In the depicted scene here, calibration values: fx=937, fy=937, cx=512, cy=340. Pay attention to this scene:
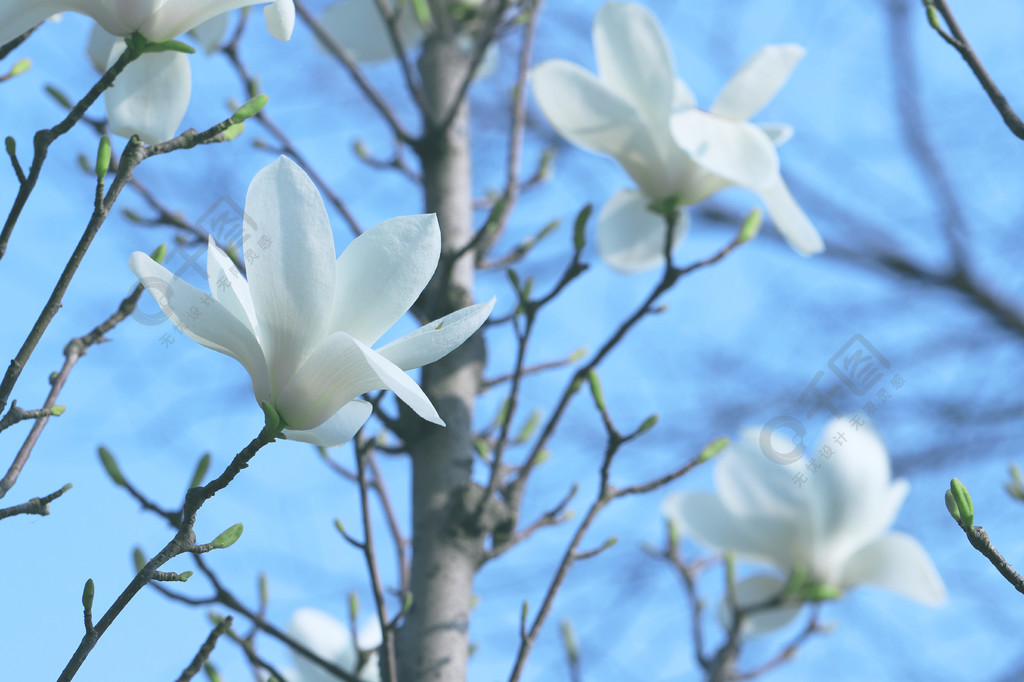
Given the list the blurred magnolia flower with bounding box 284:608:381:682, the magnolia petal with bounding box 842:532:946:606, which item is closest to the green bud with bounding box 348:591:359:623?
the blurred magnolia flower with bounding box 284:608:381:682

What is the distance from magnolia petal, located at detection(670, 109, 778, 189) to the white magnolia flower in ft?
1.67

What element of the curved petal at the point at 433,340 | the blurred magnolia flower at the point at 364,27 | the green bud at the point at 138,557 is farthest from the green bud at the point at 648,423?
the blurred magnolia flower at the point at 364,27

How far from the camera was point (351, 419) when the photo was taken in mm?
781

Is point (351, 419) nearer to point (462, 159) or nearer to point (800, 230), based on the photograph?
point (800, 230)

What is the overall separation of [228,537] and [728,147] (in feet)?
2.42

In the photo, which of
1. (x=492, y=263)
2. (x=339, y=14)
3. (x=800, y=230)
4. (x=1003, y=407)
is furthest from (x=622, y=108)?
(x=1003, y=407)

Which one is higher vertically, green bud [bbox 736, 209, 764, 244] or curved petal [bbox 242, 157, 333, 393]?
curved petal [bbox 242, 157, 333, 393]

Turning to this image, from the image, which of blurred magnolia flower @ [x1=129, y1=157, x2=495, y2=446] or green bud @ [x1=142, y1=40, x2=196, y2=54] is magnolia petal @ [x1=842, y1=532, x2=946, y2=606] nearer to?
blurred magnolia flower @ [x1=129, y1=157, x2=495, y2=446]

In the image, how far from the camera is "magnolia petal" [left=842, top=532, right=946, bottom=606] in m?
1.51

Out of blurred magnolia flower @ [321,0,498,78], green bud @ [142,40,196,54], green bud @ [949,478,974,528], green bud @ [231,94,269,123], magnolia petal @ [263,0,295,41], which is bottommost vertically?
green bud @ [949,478,974,528]

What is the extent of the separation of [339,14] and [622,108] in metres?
0.72

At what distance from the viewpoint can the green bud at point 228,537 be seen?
667 mm

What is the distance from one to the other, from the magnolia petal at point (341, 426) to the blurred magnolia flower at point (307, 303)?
44mm

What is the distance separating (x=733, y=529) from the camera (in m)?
1.63
